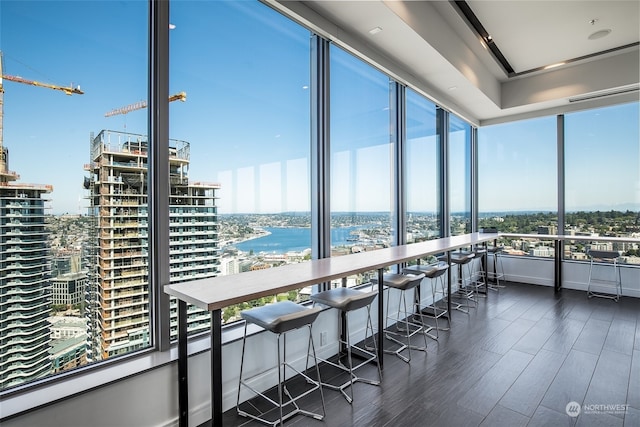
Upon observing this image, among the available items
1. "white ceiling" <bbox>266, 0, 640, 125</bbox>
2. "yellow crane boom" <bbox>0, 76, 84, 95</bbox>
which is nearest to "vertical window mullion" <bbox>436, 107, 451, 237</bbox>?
"white ceiling" <bbox>266, 0, 640, 125</bbox>

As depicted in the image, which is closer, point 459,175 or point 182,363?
point 182,363

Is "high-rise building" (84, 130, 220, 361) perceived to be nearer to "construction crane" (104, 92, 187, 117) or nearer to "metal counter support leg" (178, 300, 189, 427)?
"construction crane" (104, 92, 187, 117)

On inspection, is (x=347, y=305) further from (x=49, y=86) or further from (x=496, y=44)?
(x=496, y=44)

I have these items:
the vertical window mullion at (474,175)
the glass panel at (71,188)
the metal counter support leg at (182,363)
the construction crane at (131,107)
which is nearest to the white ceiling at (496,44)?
the vertical window mullion at (474,175)

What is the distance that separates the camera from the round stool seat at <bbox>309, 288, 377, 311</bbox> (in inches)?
88.1

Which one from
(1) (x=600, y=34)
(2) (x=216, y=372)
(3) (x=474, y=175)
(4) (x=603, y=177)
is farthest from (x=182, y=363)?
(4) (x=603, y=177)

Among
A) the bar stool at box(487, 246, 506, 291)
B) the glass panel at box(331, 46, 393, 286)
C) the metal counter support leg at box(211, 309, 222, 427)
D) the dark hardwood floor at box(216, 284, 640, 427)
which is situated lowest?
the dark hardwood floor at box(216, 284, 640, 427)

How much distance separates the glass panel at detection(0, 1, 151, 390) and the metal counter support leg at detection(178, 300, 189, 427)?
29 centimetres

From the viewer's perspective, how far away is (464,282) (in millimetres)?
5508

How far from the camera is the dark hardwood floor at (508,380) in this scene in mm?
2098

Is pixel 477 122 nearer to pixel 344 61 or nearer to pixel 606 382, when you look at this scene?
pixel 344 61

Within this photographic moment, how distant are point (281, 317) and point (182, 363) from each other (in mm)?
656

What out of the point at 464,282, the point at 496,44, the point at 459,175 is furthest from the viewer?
the point at 459,175

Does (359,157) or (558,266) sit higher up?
(359,157)
